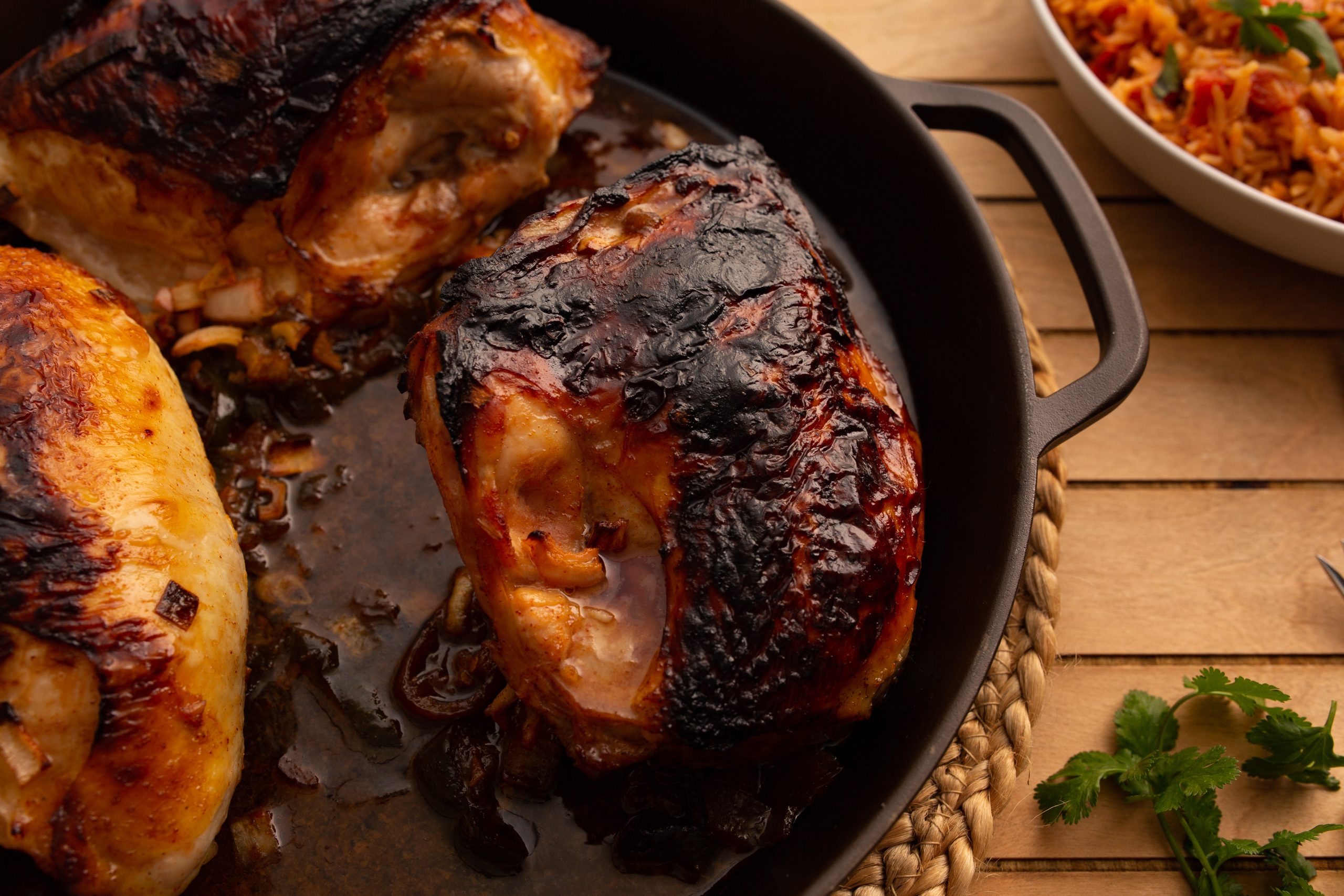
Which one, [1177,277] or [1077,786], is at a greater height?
[1177,277]

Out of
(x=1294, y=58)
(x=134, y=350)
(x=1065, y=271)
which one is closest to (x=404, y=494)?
(x=134, y=350)

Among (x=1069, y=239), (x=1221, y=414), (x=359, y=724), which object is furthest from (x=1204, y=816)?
(x=359, y=724)

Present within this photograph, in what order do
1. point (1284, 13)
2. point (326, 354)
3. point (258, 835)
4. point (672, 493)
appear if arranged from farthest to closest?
point (1284, 13) → point (326, 354) → point (258, 835) → point (672, 493)

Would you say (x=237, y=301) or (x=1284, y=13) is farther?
(x=1284, y=13)

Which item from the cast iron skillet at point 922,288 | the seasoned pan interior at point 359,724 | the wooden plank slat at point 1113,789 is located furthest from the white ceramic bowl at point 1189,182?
the seasoned pan interior at point 359,724

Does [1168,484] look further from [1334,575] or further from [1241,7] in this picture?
[1241,7]

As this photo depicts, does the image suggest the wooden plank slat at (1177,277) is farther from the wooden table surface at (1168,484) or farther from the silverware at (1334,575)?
the silverware at (1334,575)

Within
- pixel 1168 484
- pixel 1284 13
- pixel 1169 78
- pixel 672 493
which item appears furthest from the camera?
pixel 1169 78

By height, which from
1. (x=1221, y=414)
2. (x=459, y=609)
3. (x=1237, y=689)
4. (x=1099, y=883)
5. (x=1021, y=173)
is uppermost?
(x=1021, y=173)
